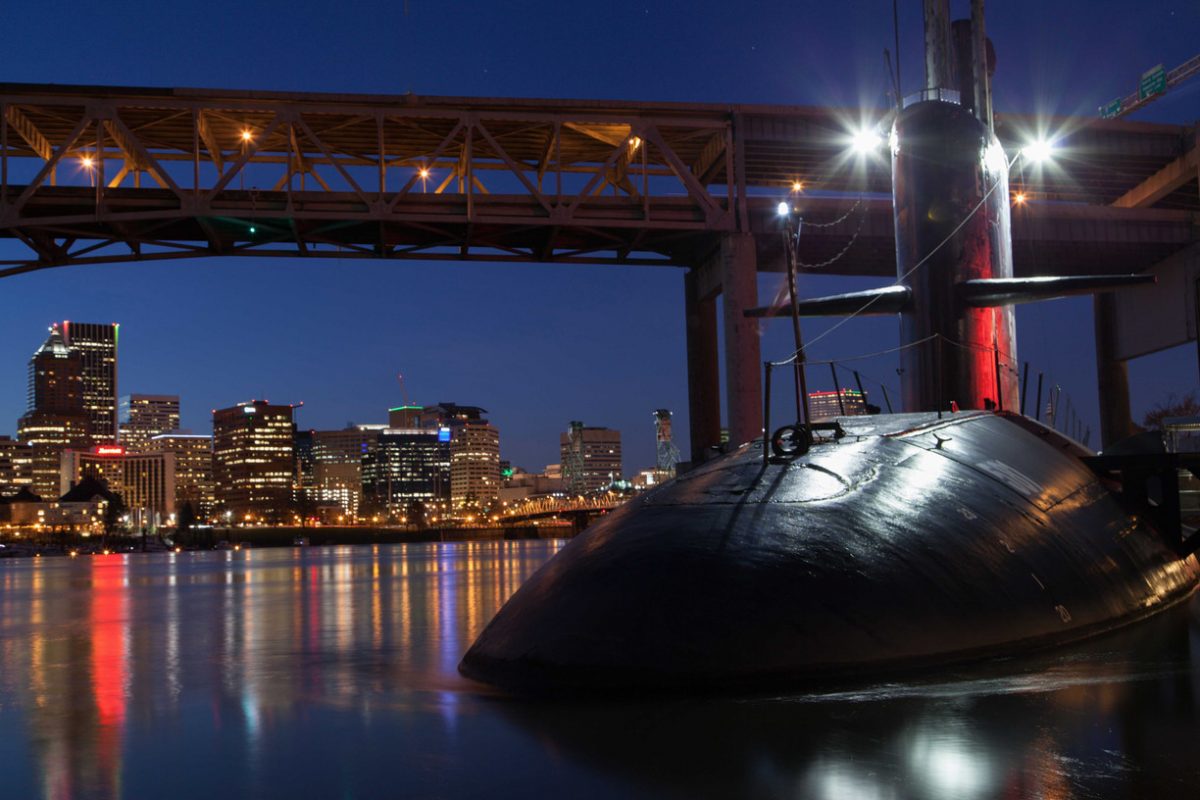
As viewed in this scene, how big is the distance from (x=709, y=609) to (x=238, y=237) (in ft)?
95.0

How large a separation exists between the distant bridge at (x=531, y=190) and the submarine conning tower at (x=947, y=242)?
16560 mm

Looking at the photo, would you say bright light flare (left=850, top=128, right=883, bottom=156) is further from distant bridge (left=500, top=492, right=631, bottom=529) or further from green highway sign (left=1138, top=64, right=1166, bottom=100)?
green highway sign (left=1138, top=64, right=1166, bottom=100)

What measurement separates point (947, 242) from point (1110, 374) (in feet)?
112

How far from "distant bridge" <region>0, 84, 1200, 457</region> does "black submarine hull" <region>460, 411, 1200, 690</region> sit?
20.9 meters

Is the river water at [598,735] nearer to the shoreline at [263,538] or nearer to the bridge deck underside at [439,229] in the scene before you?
the bridge deck underside at [439,229]

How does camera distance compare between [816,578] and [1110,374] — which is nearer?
[816,578]

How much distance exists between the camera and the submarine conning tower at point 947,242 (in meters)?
13.6

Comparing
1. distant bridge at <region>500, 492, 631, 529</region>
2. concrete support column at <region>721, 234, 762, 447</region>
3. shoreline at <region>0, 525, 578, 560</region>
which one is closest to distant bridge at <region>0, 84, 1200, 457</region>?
concrete support column at <region>721, 234, 762, 447</region>

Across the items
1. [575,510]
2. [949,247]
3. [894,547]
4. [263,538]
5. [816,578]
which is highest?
[949,247]

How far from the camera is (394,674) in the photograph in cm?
932

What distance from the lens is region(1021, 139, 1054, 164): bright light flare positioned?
35.3 m

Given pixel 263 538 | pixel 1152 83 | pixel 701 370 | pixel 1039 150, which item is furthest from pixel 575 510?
pixel 263 538

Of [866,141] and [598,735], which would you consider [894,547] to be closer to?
[598,735]

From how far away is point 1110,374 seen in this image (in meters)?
43.9
